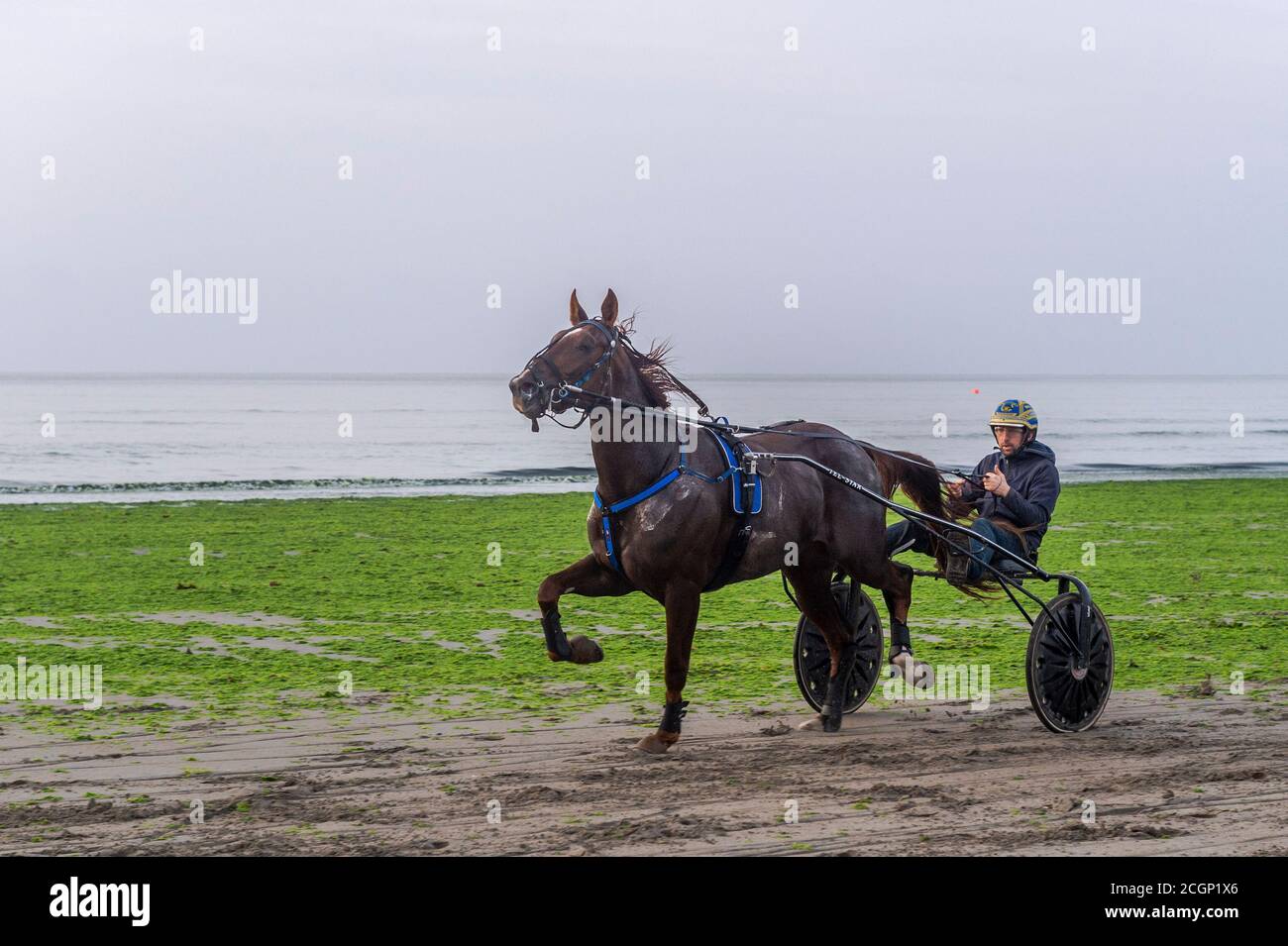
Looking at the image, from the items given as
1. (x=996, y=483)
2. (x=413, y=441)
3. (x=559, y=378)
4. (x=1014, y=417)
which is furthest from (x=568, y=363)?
(x=413, y=441)

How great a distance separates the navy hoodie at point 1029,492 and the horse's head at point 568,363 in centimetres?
255

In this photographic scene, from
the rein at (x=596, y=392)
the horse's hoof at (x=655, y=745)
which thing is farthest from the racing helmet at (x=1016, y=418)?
the horse's hoof at (x=655, y=745)

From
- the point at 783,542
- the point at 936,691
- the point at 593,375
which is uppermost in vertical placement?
the point at 593,375

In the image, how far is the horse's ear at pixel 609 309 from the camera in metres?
7.30

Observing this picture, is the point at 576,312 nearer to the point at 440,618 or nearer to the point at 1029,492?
the point at 1029,492

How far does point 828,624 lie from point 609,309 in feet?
7.87

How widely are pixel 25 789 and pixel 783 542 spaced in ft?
13.5

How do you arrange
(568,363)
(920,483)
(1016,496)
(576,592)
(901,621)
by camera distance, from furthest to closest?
1. (920,483)
2. (901,621)
3. (1016,496)
4. (576,592)
5. (568,363)

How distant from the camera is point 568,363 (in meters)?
7.16

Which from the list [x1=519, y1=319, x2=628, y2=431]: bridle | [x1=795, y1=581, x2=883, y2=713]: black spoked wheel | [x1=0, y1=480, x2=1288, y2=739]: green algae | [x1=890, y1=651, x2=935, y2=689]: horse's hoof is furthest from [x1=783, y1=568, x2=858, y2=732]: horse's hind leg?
[x1=519, y1=319, x2=628, y2=431]: bridle

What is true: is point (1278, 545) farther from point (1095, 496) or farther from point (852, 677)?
point (852, 677)

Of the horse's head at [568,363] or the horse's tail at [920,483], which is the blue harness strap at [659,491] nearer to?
the horse's head at [568,363]

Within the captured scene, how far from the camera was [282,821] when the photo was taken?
6008mm
